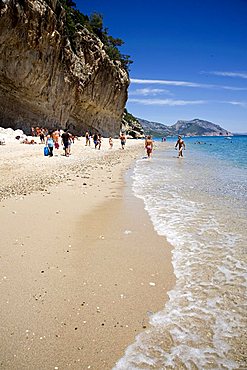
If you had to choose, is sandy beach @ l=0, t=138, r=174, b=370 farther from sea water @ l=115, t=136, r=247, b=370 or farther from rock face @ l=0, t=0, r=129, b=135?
rock face @ l=0, t=0, r=129, b=135

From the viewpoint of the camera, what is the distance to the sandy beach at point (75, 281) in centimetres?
233

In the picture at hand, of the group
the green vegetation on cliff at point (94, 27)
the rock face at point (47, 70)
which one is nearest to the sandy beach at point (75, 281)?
the rock face at point (47, 70)

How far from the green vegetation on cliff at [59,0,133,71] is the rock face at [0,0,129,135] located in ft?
4.81

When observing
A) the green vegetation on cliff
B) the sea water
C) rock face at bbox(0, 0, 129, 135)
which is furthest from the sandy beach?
the green vegetation on cliff

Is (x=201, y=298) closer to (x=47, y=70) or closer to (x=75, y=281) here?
(x=75, y=281)

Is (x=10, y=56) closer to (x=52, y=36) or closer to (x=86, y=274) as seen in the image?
(x=52, y=36)

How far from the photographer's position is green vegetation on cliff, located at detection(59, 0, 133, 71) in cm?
4025

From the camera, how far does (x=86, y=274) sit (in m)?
3.59

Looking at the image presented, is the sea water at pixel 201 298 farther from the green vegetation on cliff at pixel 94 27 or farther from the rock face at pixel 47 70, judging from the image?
the green vegetation on cliff at pixel 94 27

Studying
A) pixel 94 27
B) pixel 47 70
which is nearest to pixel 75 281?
pixel 47 70

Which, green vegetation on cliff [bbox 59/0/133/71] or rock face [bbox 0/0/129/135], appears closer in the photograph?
rock face [bbox 0/0/129/135]

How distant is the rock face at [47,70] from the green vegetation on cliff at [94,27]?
1466 mm

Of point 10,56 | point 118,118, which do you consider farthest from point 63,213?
point 118,118

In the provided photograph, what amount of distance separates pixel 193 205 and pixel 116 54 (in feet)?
185
